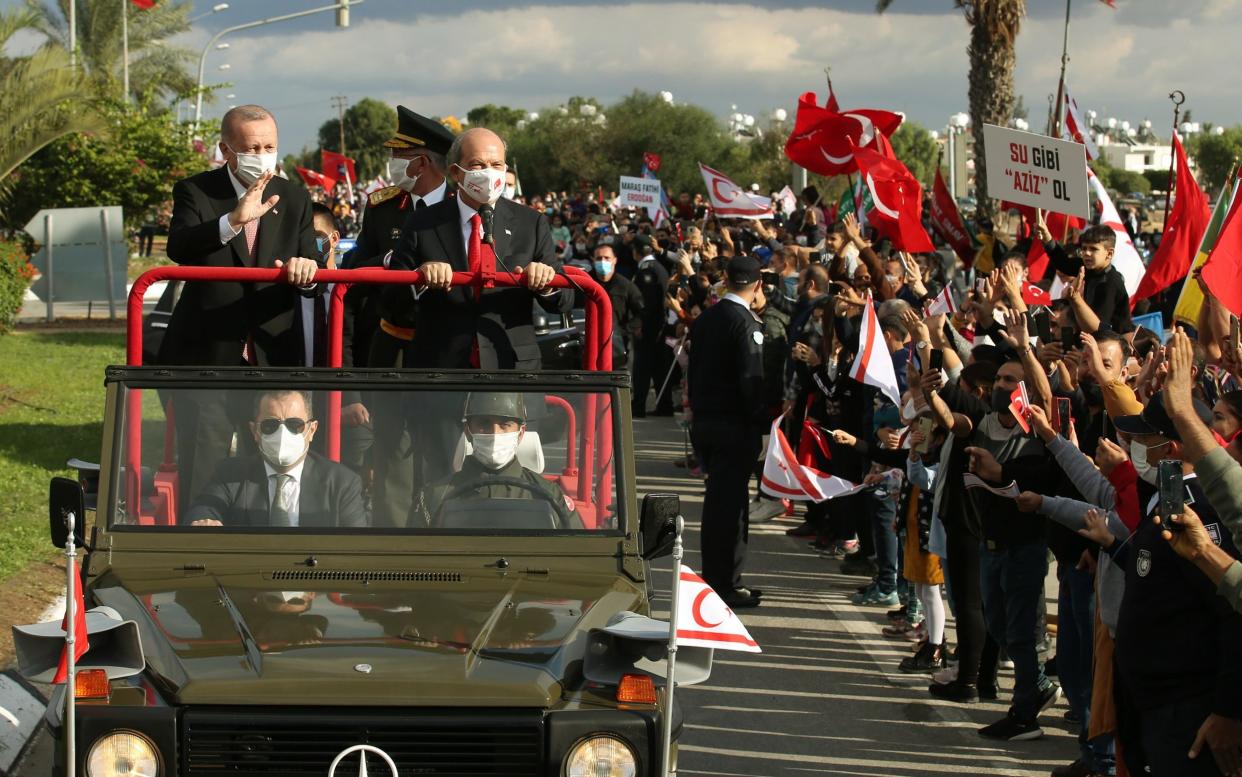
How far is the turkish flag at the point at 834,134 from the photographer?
53.6 feet

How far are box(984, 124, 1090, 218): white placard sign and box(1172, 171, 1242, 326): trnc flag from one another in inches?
103

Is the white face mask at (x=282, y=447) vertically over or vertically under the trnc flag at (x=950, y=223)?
under

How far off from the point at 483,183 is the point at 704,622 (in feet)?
8.42

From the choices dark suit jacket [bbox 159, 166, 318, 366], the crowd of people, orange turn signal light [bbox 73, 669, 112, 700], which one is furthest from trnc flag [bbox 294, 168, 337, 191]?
orange turn signal light [bbox 73, 669, 112, 700]

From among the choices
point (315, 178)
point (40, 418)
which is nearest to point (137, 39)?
point (315, 178)

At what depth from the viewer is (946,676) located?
342 inches

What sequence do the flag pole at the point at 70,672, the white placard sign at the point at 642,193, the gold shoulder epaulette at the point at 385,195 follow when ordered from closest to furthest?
the flag pole at the point at 70,672
the gold shoulder epaulette at the point at 385,195
the white placard sign at the point at 642,193

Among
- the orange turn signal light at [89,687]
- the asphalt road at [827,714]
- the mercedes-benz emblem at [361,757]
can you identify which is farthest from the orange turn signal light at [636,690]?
the asphalt road at [827,714]

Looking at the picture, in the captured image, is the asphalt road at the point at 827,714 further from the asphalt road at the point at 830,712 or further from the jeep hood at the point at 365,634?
the jeep hood at the point at 365,634

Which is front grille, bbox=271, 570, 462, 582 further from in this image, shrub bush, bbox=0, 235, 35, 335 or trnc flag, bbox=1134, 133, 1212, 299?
shrub bush, bbox=0, 235, 35, 335

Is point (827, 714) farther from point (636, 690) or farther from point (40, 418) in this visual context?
point (40, 418)

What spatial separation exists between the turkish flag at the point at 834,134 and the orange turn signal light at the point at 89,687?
1280cm

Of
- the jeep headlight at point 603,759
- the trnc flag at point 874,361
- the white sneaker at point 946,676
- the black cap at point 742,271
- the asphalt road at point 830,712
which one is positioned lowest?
the asphalt road at point 830,712

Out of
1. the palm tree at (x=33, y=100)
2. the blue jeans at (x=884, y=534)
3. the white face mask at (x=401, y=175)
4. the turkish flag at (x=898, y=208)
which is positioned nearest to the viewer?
the white face mask at (x=401, y=175)
